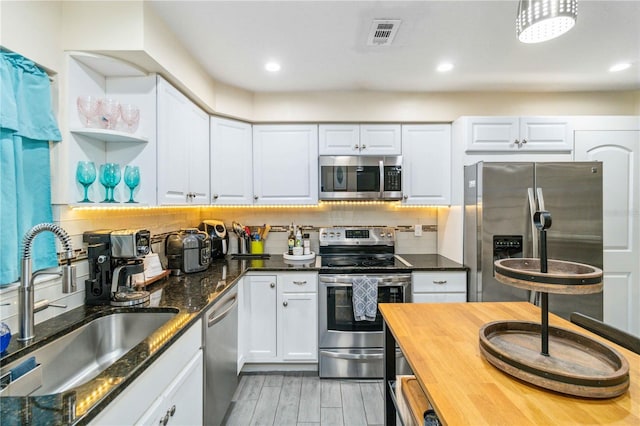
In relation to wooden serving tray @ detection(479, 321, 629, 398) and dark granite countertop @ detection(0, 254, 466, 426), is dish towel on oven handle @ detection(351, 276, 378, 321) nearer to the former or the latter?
dark granite countertop @ detection(0, 254, 466, 426)

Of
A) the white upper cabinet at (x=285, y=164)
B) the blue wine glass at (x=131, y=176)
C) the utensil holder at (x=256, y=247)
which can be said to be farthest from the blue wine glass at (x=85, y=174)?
the utensil holder at (x=256, y=247)

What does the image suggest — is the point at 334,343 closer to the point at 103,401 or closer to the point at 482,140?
the point at 103,401

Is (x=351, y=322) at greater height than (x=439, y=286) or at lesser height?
lesser

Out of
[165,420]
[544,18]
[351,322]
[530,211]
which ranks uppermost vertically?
[544,18]

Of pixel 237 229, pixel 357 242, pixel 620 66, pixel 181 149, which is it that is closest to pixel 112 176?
pixel 181 149

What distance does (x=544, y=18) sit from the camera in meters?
1.02

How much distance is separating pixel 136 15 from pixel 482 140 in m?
2.72

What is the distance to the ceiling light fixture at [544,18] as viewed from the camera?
0.99 metres

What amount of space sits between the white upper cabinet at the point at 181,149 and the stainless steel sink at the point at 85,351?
0.74 m

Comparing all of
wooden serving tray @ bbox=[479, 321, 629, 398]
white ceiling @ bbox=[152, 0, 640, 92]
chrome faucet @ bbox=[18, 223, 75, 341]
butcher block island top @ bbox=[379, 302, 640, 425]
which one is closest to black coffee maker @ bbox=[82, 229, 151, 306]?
chrome faucet @ bbox=[18, 223, 75, 341]

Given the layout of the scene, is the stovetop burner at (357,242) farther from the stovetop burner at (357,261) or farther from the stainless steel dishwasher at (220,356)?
the stainless steel dishwasher at (220,356)

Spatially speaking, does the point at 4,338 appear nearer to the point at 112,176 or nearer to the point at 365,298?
the point at 112,176

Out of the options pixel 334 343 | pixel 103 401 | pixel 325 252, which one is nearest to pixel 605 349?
pixel 103 401

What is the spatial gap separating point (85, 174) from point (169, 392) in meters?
1.17
